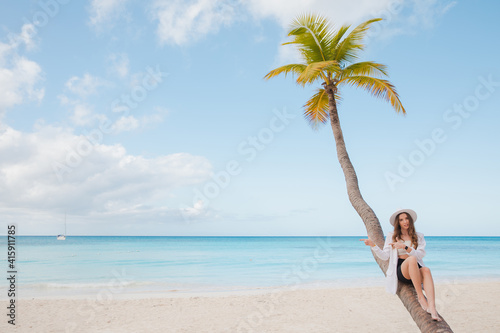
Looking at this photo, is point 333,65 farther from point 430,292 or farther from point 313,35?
point 430,292

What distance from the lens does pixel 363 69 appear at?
24.4 ft

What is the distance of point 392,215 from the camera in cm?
473

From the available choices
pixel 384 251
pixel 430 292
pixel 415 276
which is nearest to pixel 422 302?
pixel 430 292

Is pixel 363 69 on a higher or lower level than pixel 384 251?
higher

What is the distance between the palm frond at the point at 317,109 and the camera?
809cm

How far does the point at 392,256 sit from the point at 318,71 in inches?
157

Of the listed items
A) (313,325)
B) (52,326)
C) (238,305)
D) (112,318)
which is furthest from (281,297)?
(52,326)

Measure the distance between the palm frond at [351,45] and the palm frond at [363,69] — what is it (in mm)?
335

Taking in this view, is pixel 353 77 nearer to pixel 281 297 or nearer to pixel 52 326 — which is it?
pixel 281 297

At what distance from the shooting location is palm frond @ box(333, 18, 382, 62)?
7.36 metres

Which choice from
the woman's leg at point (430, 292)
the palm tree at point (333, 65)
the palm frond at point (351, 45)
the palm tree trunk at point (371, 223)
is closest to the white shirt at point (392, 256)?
the palm tree trunk at point (371, 223)

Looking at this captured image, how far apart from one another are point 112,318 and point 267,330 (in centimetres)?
394

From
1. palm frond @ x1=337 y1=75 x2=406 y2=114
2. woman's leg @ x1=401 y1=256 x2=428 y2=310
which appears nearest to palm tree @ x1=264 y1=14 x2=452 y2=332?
palm frond @ x1=337 y1=75 x2=406 y2=114

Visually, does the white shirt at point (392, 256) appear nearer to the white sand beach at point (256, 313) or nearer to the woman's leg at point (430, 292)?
the woman's leg at point (430, 292)
